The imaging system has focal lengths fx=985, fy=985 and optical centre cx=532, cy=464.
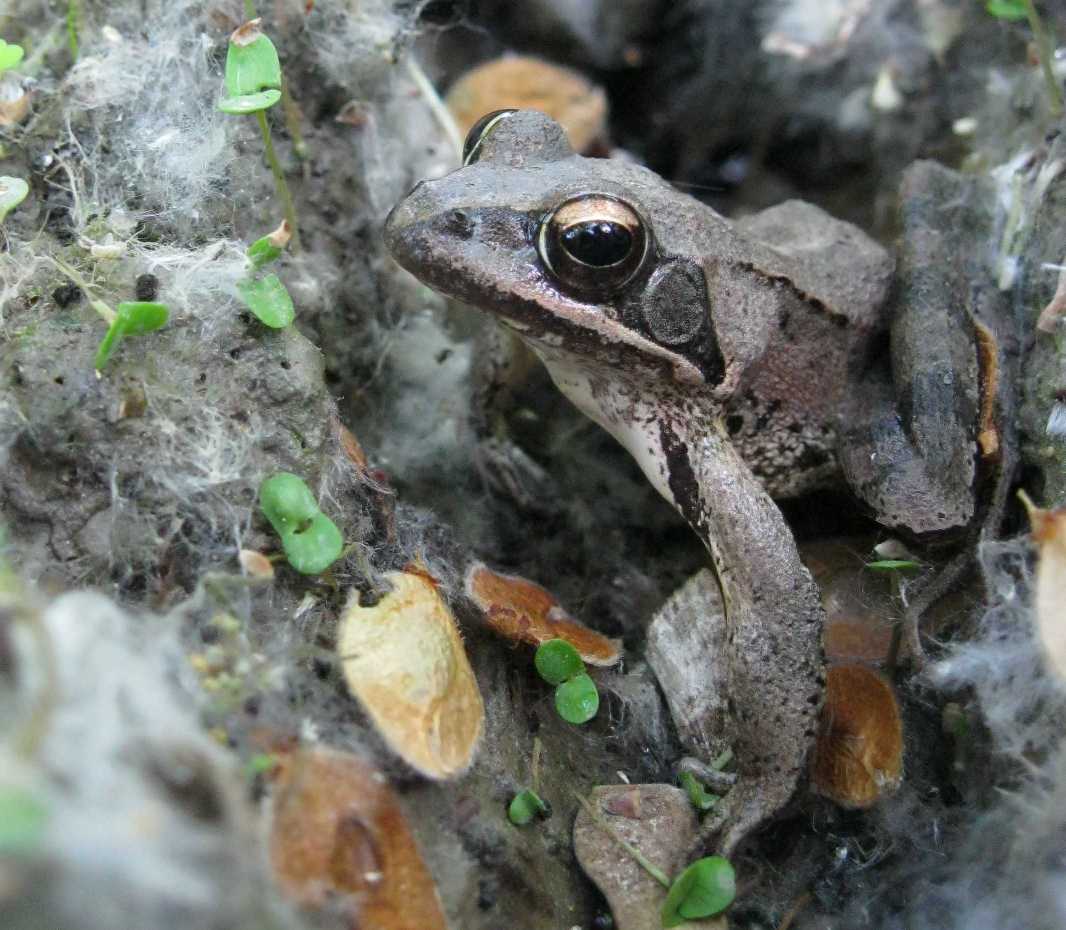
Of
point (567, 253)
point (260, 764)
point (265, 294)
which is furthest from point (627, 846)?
point (265, 294)

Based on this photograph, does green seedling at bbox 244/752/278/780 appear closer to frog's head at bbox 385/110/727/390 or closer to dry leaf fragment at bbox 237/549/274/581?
dry leaf fragment at bbox 237/549/274/581

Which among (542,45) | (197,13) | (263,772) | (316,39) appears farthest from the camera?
(542,45)

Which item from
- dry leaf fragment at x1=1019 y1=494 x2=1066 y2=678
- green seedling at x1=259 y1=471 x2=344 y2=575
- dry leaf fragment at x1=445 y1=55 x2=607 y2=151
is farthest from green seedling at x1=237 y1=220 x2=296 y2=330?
dry leaf fragment at x1=445 y1=55 x2=607 y2=151

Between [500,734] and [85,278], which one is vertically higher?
[85,278]

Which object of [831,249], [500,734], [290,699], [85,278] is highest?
[831,249]

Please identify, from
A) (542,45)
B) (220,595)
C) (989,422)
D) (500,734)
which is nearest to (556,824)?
(500,734)

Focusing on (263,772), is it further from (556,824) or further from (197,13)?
(197,13)

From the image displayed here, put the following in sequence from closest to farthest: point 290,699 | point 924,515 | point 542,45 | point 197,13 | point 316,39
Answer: point 290,699
point 924,515
point 197,13
point 316,39
point 542,45

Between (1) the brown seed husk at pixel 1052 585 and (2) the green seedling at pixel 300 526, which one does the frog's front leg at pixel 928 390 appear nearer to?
(1) the brown seed husk at pixel 1052 585
